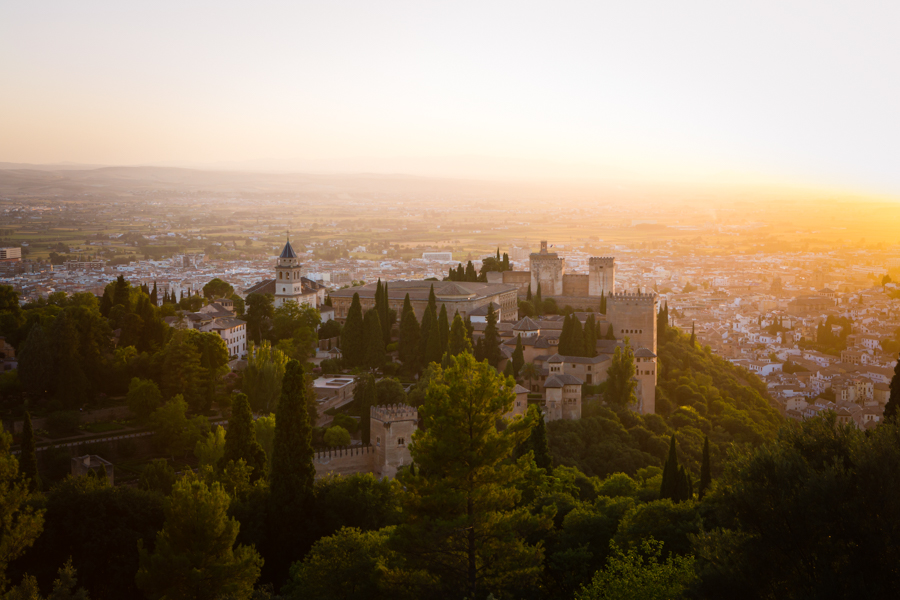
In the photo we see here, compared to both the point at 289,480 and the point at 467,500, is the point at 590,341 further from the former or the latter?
the point at 467,500

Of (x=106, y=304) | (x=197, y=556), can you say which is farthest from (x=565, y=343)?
(x=197, y=556)

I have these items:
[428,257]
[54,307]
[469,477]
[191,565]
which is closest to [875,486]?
[469,477]

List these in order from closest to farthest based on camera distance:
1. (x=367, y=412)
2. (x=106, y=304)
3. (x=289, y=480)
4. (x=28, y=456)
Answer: (x=289, y=480), (x=28, y=456), (x=367, y=412), (x=106, y=304)

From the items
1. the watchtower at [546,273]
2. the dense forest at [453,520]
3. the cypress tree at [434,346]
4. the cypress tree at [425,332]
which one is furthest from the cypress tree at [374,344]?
the watchtower at [546,273]

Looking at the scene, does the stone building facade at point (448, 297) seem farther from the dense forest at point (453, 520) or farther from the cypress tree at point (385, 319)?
the dense forest at point (453, 520)

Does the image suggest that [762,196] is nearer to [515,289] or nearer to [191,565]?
[515,289]

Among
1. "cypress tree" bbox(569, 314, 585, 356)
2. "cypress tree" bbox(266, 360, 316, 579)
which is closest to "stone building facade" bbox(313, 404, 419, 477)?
"cypress tree" bbox(266, 360, 316, 579)
